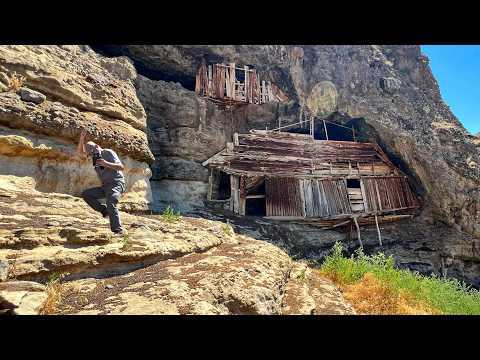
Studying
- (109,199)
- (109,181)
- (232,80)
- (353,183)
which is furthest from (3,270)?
(353,183)

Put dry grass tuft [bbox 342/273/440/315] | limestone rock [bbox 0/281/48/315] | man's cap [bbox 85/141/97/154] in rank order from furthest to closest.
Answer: man's cap [bbox 85/141/97/154], dry grass tuft [bbox 342/273/440/315], limestone rock [bbox 0/281/48/315]

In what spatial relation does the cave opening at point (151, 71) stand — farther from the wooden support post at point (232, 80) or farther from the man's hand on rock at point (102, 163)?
the man's hand on rock at point (102, 163)

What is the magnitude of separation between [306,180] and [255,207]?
338 cm

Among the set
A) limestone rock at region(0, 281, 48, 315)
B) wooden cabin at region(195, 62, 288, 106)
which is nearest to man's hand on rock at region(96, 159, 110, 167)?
limestone rock at region(0, 281, 48, 315)

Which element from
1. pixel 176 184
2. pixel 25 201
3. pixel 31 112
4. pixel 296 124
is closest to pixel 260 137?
pixel 296 124

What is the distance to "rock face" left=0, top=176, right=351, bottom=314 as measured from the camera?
3131 millimetres

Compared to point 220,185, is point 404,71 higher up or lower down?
higher up

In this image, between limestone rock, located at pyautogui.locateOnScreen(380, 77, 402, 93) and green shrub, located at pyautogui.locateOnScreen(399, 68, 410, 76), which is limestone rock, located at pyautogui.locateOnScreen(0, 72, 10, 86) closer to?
limestone rock, located at pyautogui.locateOnScreen(380, 77, 402, 93)

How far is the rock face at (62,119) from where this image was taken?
6762 millimetres

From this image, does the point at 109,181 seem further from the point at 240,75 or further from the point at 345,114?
the point at 345,114

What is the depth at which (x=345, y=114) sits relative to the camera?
19094 mm

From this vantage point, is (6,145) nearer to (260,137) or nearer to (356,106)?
(260,137)
